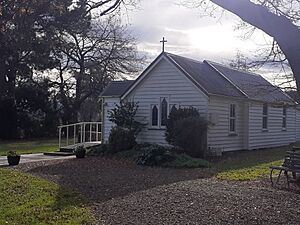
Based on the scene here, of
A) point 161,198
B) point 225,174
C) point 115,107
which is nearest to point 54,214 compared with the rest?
point 161,198

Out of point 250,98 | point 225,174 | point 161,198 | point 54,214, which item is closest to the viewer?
point 54,214

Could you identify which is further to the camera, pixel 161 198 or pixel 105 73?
pixel 105 73

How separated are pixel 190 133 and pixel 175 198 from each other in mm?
11064

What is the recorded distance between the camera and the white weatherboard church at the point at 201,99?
24.0 meters

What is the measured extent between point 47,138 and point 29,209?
36.2m

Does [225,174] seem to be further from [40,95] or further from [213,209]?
[40,95]

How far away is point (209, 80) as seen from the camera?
1002 inches

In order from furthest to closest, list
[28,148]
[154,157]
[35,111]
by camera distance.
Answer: [35,111] < [28,148] < [154,157]

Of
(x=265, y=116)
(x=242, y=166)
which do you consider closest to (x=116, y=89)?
(x=265, y=116)

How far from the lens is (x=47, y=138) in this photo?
45344 mm

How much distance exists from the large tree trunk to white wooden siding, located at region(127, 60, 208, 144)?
17185 mm

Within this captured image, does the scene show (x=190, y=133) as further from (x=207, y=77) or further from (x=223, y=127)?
(x=207, y=77)

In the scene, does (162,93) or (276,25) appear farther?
(162,93)

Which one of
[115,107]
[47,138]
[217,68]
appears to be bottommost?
[47,138]
